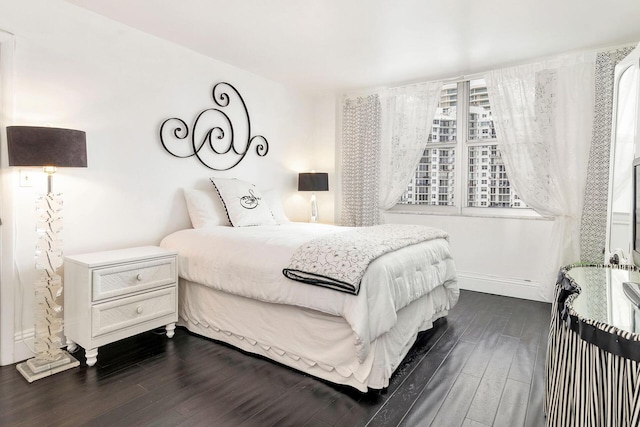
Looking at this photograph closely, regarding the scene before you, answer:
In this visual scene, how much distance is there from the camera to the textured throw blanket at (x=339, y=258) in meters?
1.95

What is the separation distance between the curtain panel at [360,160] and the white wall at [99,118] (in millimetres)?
1510

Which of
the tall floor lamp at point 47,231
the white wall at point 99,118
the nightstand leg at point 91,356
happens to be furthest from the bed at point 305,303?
the tall floor lamp at point 47,231

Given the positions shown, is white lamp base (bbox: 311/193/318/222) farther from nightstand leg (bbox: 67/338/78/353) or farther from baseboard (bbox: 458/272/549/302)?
nightstand leg (bbox: 67/338/78/353)

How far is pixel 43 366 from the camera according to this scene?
2184 millimetres

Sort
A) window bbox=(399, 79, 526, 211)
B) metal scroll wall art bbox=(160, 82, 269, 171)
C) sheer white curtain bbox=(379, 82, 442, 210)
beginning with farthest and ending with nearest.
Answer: sheer white curtain bbox=(379, 82, 442, 210)
window bbox=(399, 79, 526, 211)
metal scroll wall art bbox=(160, 82, 269, 171)

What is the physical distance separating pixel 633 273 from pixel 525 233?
2096 mm

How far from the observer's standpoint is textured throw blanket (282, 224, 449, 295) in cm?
195

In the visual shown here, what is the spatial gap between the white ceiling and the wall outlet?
3.98 feet

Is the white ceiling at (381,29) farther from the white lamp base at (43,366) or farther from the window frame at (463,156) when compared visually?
the white lamp base at (43,366)

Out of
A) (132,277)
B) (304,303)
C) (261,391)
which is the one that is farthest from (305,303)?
(132,277)

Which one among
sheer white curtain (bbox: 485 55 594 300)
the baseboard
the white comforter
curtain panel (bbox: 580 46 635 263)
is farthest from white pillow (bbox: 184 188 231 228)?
curtain panel (bbox: 580 46 635 263)

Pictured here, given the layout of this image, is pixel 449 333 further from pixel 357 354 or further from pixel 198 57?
pixel 198 57

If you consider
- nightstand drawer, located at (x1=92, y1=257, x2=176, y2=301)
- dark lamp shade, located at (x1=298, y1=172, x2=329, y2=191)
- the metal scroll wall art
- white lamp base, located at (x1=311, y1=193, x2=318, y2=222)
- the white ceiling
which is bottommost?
nightstand drawer, located at (x1=92, y1=257, x2=176, y2=301)

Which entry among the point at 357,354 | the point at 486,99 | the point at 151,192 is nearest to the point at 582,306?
the point at 357,354
